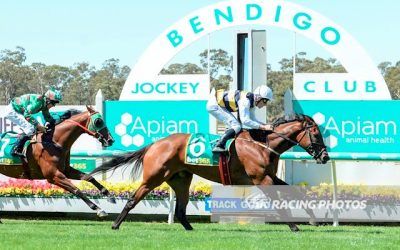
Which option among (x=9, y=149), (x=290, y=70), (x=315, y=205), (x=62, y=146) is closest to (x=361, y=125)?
(x=315, y=205)

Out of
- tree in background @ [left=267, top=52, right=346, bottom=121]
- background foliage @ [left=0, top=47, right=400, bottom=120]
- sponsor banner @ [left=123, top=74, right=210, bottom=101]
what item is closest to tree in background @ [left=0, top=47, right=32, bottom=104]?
background foliage @ [left=0, top=47, right=400, bottom=120]

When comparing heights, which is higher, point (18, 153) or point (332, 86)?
point (332, 86)

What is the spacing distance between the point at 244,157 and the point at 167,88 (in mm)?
6984

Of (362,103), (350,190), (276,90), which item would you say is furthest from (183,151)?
(276,90)

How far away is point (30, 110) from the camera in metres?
10.0

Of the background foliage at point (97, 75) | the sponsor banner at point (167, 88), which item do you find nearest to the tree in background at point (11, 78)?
the background foliage at point (97, 75)

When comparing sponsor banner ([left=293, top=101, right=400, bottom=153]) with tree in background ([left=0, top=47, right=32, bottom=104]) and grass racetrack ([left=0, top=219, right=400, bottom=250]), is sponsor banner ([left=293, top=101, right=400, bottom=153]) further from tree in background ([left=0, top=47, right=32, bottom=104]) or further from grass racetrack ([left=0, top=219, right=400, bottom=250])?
tree in background ([left=0, top=47, right=32, bottom=104])

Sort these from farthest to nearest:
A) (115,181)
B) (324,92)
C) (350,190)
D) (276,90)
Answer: (276,90) < (324,92) < (115,181) < (350,190)

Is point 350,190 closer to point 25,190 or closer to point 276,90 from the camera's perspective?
point 25,190

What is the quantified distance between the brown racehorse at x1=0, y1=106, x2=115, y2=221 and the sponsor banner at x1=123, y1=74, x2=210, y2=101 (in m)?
5.48

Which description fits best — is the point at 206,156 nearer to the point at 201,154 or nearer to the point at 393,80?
the point at 201,154

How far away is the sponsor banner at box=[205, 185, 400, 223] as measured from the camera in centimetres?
1099

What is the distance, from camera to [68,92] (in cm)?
5925

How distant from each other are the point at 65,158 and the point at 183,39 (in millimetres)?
5917
